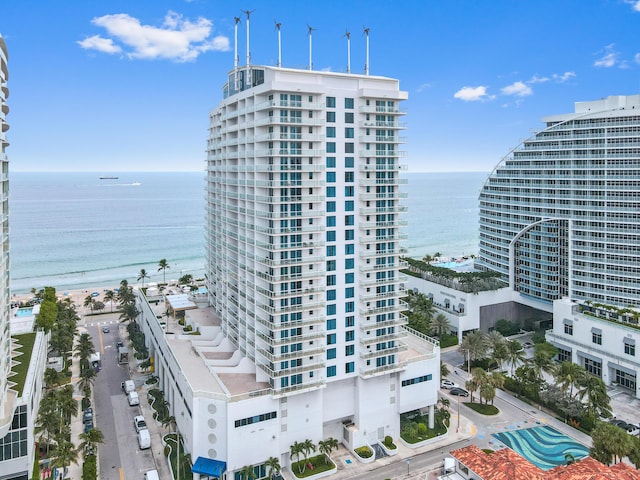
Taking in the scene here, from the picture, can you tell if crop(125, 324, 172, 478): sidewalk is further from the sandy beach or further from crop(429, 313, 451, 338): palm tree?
the sandy beach

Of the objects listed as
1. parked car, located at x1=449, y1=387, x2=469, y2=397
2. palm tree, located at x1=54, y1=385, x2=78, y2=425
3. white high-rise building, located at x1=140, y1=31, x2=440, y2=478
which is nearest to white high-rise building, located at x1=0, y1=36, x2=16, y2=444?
palm tree, located at x1=54, y1=385, x2=78, y2=425

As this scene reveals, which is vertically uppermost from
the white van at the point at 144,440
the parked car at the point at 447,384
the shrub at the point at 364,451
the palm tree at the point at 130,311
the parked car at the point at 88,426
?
the palm tree at the point at 130,311

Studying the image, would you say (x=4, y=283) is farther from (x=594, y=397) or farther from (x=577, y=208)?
(x=577, y=208)

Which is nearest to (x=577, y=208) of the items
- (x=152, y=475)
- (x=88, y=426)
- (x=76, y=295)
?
(x=152, y=475)

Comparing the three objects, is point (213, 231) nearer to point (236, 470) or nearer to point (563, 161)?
point (236, 470)

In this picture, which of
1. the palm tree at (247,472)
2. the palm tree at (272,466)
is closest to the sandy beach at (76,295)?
the palm tree at (247,472)

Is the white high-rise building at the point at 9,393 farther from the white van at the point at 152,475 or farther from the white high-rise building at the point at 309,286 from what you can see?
the white high-rise building at the point at 309,286
